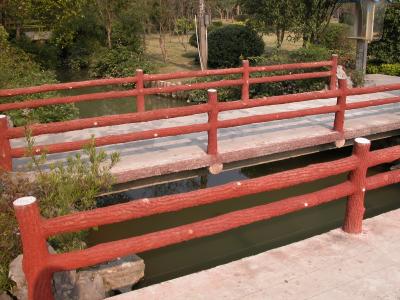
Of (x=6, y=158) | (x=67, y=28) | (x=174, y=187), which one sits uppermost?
(x=67, y=28)

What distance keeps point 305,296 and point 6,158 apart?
401 centimetres

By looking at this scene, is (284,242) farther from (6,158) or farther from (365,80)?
(365,80)

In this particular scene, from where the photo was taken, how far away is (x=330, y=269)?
392 centimetres

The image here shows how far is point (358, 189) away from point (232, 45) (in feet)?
49.4

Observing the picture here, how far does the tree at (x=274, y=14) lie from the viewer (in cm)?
1822

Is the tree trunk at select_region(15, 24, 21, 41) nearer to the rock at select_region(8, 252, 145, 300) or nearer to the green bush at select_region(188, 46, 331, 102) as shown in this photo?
the green bush at select_region(188, 46, 331, 102)

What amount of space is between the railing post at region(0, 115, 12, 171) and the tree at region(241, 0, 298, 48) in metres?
14.0

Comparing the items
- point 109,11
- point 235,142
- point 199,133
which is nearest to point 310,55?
point 199,133

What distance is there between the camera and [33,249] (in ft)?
10.1

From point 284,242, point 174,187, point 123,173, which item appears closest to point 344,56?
point 174,187

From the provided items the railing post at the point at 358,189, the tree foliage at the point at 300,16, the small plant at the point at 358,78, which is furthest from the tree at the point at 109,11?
the railing post at the point at 358,189

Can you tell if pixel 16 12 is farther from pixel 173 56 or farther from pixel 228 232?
pixel 228 232

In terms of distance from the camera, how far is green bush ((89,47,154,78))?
19547mm

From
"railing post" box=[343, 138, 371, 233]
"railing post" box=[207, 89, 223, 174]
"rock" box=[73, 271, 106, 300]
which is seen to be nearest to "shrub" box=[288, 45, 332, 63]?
"railing post" box=[207, 89, 223, 174]
